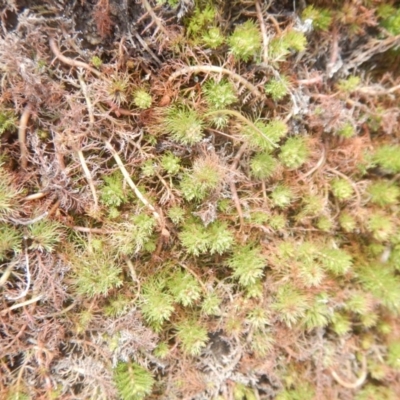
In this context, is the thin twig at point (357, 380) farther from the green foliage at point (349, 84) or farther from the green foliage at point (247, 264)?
the green foliage at point (349, 84)

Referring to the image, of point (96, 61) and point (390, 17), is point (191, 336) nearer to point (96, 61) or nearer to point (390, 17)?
point (96, 61)

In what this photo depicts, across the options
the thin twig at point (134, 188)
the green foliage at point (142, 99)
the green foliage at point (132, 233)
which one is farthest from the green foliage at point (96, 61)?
the green foliage at point (132, 233)

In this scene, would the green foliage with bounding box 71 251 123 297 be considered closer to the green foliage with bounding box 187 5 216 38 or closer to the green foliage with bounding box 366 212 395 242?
the green foliage with bounding box 187 5 216 38

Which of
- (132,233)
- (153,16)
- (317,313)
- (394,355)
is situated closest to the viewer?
(153,16)

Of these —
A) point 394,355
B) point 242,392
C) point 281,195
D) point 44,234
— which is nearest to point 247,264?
point 281,195

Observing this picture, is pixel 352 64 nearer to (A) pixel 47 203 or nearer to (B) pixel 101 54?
(B) pixel 101 54

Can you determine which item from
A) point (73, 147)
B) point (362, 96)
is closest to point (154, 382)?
point (73, 147)
